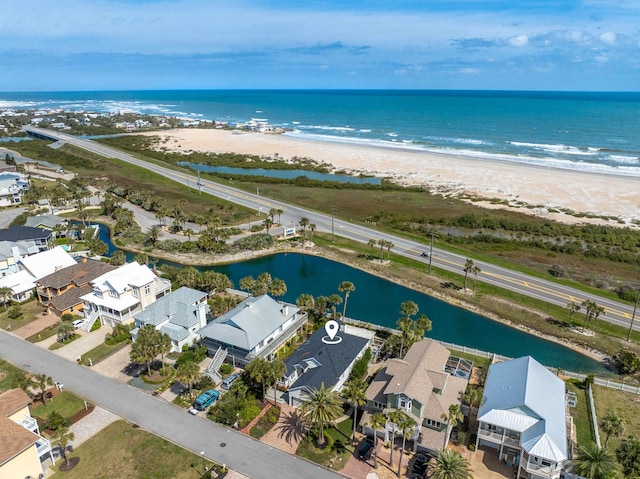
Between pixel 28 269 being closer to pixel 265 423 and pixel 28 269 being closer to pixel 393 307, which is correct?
pixel 265 423

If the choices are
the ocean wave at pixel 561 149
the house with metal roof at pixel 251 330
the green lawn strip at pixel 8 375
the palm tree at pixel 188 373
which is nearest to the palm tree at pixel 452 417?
the house with metal roof at pixel 251 330

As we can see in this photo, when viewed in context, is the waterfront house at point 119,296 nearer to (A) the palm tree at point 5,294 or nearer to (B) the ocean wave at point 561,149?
(A) the palm tree at point 5,294

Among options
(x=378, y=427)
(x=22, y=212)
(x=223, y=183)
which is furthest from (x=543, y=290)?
(x=22, y=212)

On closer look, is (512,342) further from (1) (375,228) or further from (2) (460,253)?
(1) (375,228)

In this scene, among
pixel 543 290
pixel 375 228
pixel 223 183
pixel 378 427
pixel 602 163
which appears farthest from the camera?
pixel 602 163

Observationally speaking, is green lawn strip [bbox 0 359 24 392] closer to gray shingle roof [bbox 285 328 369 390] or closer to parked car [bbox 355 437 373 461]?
gray shingle roof [bbox 285 328 369 390]

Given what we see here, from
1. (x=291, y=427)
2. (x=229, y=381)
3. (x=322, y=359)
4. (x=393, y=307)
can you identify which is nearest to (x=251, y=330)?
(x=229, y=381)
